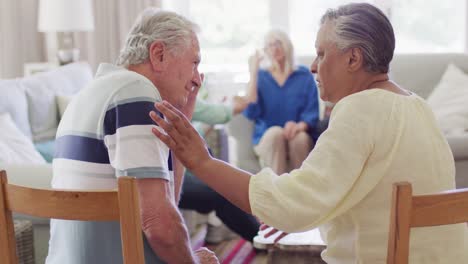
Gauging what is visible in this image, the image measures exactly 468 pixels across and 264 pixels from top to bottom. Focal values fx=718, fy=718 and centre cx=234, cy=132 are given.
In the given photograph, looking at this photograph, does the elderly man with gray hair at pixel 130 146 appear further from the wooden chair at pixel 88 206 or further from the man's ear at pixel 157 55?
the wooden chair at pixel 88 206

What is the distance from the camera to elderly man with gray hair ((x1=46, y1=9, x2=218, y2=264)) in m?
1.51

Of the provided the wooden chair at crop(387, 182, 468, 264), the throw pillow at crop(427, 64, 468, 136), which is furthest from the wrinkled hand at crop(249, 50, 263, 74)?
the wooden chair at crop(387, 182, 468, 264)

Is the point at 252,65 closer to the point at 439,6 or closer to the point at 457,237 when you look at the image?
the point at 439,6

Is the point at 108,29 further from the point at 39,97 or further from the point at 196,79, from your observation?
the point at 196,79

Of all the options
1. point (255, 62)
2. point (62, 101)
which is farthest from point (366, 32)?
point (255, 62)

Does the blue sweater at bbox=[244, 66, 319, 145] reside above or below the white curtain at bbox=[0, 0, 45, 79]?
A: below

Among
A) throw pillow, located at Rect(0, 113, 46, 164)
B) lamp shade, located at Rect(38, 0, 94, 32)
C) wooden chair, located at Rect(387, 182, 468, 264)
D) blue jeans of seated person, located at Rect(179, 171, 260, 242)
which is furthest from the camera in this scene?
lamp shade, located at Rect(38, 0, 94, 32)

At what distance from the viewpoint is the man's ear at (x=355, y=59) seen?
144 centimetres

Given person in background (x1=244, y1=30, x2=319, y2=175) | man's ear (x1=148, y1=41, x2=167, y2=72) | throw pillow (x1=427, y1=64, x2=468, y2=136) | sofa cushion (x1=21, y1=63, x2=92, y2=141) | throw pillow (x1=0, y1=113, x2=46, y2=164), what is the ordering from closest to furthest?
man's ear (x1=148, y1=41, x2=167, y2=72) → throw pillow (x1=0, y1=113, x2=46, y2=164) → sofa cushion (x1=21, y1=63, x2=92, y2=141) → throw pillow (x1=427, y1=64, x2=468, y2=136) → person in background (x1=244, y1=30, x2=319, y2=175)

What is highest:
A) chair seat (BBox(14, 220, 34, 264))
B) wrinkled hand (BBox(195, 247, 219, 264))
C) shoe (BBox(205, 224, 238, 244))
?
wrinkled hand (BBox(195, 247, 219, 264))

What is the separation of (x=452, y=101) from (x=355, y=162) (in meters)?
3.35

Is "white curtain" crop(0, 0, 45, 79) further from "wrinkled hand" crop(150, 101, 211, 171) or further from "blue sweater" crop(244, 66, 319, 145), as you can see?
"wrinkled hand" crop(150, 101, 211, 171)

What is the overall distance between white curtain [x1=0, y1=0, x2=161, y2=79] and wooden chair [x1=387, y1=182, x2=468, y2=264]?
13.5ft

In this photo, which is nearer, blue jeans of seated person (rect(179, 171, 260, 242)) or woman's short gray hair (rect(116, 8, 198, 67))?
woman's short gray hair (rect(116, 8, 198, 67))
